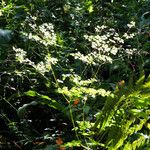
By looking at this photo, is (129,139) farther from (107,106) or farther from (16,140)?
(16,140)

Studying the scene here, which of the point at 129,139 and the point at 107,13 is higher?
the point at 107,13

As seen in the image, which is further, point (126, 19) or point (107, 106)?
point (126, 19)

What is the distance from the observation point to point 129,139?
A: 1.92 meters

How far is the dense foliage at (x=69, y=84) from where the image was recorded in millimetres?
1840

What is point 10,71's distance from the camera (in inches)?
92.6

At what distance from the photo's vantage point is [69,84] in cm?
229

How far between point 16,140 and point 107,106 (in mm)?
619

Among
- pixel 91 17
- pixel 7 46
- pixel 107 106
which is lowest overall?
pixel 107 106

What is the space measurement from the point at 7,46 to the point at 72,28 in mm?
711

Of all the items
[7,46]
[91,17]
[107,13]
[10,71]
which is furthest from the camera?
[107,13]

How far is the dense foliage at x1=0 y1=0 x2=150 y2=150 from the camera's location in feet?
6.04

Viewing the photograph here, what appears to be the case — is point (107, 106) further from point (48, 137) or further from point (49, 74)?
point (49, 74)

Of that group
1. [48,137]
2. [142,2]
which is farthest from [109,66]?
[142,2]

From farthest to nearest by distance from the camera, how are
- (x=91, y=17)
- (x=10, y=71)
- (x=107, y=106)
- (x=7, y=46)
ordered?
(x=91, y=17) → (x=7, y=46) → (x=10, y=71) → (x=107, y=106)
